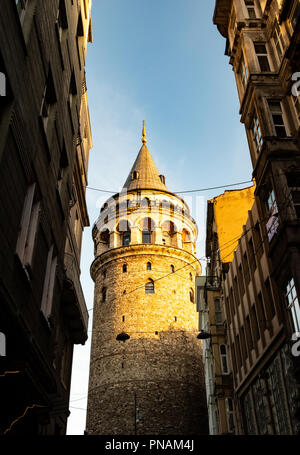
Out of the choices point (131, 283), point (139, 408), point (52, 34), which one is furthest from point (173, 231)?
point (52, 34)

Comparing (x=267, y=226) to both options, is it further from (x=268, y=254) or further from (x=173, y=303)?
(x=173, y=303)

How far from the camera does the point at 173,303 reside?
132 feet

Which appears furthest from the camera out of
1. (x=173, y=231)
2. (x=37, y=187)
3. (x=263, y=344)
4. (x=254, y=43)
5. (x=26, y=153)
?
(x=173, y=231)

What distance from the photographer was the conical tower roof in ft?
158

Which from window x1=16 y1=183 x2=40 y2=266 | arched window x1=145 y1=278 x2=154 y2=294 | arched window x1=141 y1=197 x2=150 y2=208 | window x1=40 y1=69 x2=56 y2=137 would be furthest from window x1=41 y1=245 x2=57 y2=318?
arched window x1=141 y1=197 x2=150 y2=208

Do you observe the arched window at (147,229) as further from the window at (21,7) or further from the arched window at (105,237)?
the window at (21,7)

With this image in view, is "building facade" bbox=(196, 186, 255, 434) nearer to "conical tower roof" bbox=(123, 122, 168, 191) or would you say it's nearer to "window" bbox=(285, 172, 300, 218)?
"window" bbox=(285, 172, 300, 218)

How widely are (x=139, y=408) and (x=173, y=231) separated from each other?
654 inches

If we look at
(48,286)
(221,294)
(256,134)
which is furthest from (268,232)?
(221,294)

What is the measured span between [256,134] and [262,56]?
3473 millimetres

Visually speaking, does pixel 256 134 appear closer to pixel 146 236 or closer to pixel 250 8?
pixel 250 8

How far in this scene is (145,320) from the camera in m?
38.4

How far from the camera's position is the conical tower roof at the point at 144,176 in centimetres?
4806

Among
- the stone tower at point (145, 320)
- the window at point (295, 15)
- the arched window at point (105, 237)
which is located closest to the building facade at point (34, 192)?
the window at point (295, 15)
